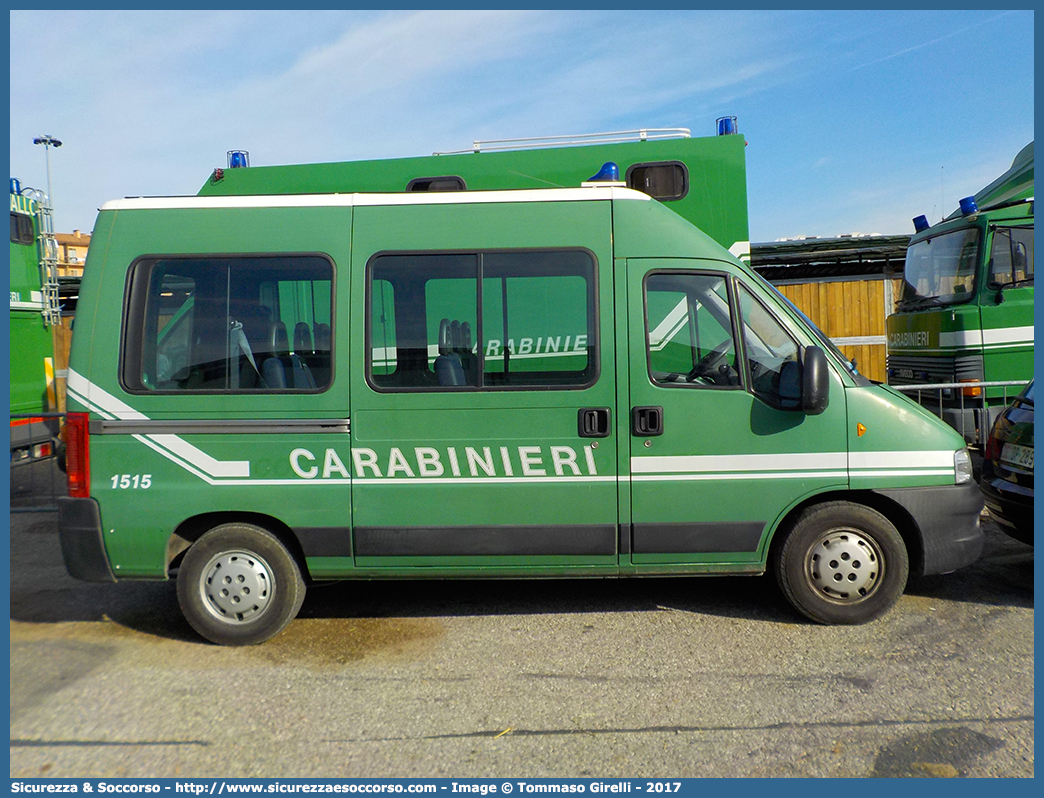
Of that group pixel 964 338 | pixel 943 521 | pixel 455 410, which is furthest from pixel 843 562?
pixel 964 338

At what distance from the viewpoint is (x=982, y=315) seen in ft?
28.6

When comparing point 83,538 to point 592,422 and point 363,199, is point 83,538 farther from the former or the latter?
point 592,422

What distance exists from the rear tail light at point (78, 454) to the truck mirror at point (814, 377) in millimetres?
4048

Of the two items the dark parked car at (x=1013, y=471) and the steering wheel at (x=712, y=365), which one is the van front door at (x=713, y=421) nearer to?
the steering wheel at (x=712, y=365)

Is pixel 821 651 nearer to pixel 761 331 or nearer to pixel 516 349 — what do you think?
pixel 761 331

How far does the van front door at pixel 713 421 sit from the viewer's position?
451 centimetres

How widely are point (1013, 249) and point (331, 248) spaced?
7787mm

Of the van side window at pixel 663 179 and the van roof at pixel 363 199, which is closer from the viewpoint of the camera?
the van roof at pixel 363 199

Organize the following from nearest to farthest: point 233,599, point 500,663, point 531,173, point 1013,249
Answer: point 500,663 < point 233,599 < point 531,173 < point 1013,249

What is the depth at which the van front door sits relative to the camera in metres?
4.51

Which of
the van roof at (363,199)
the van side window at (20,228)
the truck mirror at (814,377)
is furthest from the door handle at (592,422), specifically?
the van side window at (20,228)

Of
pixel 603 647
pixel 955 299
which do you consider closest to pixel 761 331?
pixel 603 647

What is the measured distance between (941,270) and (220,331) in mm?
→ 8376

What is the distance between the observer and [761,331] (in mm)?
4566
